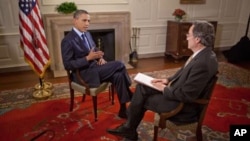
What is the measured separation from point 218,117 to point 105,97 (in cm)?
155

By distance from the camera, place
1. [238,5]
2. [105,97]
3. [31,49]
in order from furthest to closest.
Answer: [238,5]
[105,97]
[31,49]

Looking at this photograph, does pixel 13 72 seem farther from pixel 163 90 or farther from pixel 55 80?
pixel 163 90

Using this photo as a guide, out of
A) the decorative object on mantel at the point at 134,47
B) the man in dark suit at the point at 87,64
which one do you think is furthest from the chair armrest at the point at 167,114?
the decorative object on mantel at the point at 134,47

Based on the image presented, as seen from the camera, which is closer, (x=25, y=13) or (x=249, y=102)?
(x=25, y=13)

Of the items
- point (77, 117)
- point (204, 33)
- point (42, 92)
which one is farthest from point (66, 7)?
point (204, 33)

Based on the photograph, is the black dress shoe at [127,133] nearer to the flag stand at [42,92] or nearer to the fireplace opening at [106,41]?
the flag stand at [42,92]

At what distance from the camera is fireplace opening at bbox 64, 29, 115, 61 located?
4.65 m

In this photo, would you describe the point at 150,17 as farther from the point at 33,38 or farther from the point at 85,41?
the point at 33,38

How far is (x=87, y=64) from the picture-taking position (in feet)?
7.91

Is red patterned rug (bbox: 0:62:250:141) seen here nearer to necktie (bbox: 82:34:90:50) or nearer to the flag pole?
the flag pole

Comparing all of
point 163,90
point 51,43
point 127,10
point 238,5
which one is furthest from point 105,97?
point 238,5

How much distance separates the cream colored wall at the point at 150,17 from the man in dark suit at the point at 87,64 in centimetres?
200

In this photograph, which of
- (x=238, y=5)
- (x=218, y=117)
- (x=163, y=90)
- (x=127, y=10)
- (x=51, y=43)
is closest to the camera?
(x=163, y=90)

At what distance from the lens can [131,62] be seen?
4.83 m
